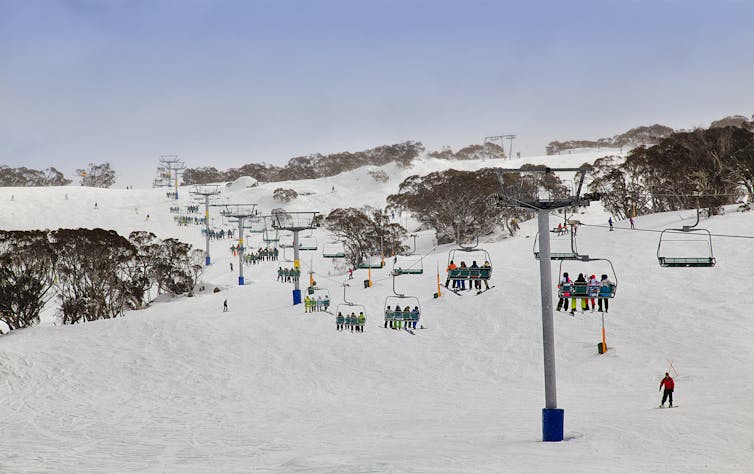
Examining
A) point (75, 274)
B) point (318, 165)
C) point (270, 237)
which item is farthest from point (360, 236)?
point (318, 165)

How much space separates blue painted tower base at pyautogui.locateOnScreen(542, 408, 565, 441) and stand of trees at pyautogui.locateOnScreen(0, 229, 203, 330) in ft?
124

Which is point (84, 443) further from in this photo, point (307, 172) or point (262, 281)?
point (307, 172)

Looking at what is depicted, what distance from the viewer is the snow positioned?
1622 centimetres

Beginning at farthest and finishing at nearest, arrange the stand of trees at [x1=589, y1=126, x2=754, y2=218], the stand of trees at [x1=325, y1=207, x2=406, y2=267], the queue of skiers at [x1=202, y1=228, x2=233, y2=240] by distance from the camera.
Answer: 1. the queue of skiers at [x1=202, y1=228, x2=233, y2=240]
2. the stand of trees at [x1=325, y1=207, x2=406, y2=267]
3. the stand of trees at [x1=589, y1=126, x2=754, y2=218]

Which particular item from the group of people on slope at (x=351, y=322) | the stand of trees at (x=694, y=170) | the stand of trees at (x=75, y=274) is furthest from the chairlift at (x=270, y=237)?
the stand of trees at (x=694, y=170)

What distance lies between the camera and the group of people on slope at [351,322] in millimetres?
31594

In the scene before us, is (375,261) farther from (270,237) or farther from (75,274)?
(270,237)

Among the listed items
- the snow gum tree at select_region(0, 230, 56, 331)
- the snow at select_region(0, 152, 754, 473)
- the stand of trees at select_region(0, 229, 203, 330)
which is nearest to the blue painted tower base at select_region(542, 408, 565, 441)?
the snow at select_region(0, 152, 754, 473)

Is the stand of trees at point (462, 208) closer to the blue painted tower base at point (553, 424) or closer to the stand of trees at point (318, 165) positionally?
the blue painted tower base at point (553, 424)

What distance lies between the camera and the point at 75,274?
1784 inches

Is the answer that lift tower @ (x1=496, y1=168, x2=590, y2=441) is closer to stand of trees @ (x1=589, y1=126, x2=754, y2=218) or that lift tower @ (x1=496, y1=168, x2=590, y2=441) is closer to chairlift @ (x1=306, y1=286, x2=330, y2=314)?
chairlift @ (x1=306, y1=286, x2=330, y2=314)

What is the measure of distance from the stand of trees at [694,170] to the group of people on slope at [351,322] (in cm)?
3052

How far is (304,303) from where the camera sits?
40688 mm

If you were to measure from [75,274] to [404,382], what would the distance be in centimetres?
2991
